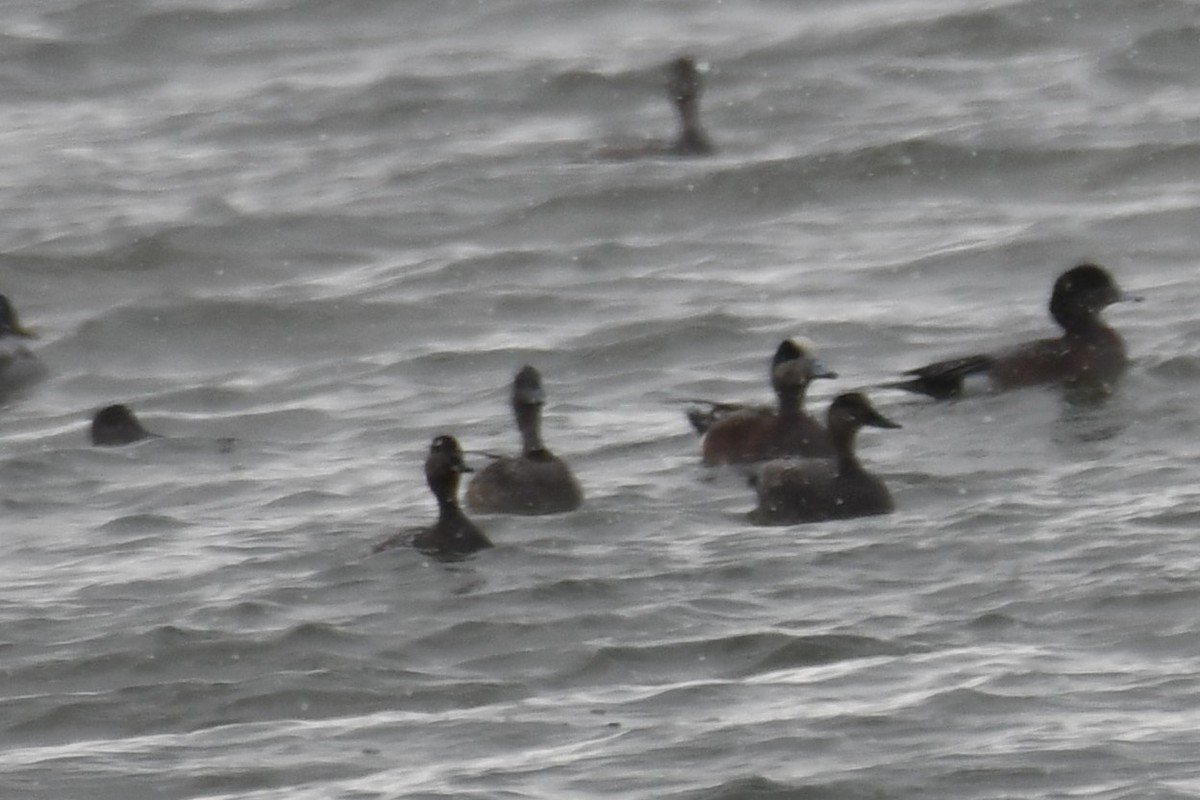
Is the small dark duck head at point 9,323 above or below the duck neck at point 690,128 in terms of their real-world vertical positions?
below

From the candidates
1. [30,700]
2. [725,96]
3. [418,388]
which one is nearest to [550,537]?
[30,700]

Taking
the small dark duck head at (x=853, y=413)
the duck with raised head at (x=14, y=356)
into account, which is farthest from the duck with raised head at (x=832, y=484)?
the duck with raised head at (x=14, y=356)

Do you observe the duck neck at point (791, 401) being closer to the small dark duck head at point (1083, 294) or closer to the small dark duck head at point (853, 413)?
the small dark duck head at point (853, 413)

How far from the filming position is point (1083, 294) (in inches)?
619

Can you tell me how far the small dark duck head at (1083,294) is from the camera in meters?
15.6

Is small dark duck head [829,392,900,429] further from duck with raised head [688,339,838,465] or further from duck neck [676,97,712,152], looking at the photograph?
duck neck [676,97,712,152]

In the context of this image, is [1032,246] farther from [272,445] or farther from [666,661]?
[666,661]

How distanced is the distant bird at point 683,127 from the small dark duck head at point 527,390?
Result: 812cm

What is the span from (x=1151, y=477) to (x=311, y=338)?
650cm

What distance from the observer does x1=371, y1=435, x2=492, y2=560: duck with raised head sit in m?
12.2

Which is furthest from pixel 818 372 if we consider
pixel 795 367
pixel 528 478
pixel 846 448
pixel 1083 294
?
pixel 1083 294

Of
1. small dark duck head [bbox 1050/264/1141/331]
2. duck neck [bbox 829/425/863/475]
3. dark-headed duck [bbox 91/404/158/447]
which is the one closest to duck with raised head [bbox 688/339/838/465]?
duck neck [bbox 829/425/863/475]

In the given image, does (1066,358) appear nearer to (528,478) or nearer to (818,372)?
(818,372)

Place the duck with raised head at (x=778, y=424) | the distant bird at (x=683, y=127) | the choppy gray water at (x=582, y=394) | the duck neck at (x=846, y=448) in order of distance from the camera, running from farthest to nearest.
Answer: the distant bird at (x=683, y=127) → the duck with raised head at (x=778, y=424) → the duck neck at (x=846, y=448) → the choppy gray water at (x=582, y=394)
